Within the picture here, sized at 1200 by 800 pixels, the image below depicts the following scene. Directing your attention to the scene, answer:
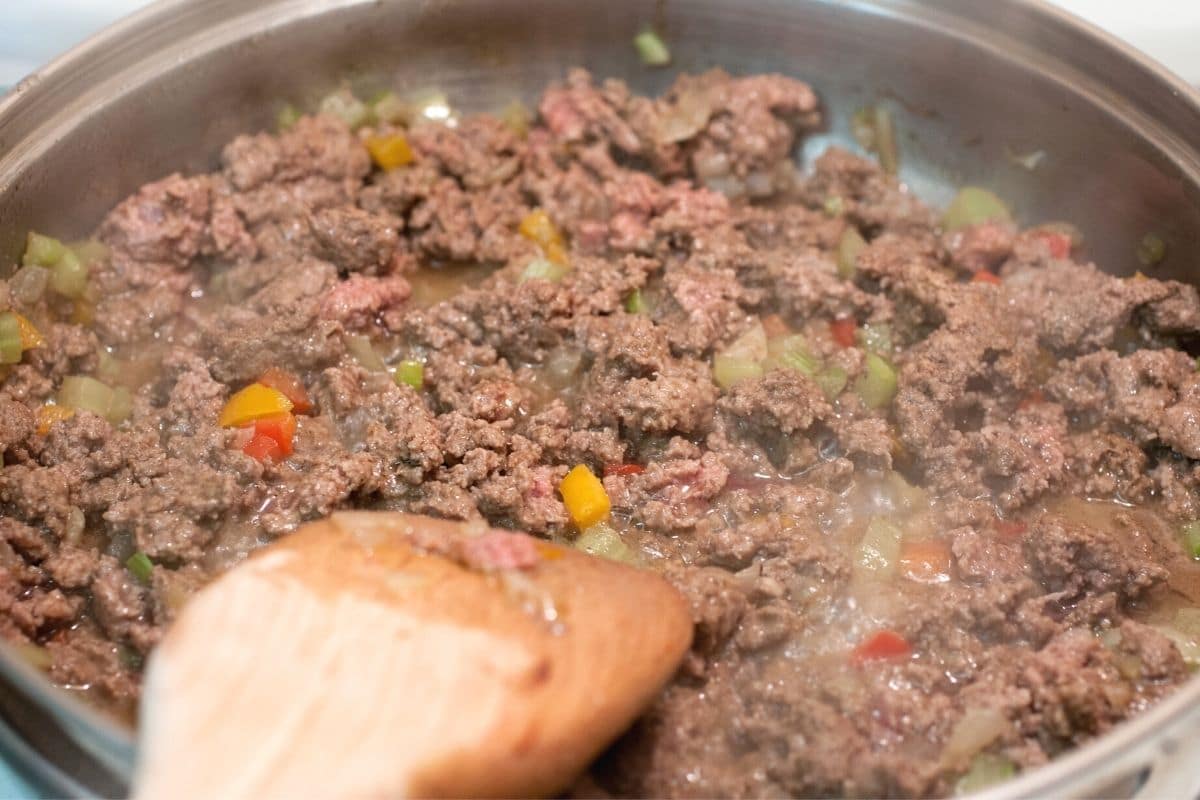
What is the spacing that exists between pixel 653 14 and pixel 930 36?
3.34ft

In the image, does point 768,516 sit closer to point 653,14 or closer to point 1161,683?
point 1161,683

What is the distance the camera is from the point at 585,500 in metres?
2.97

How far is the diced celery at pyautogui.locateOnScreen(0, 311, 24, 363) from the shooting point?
303 centimetres

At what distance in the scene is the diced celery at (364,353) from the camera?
3395 mm

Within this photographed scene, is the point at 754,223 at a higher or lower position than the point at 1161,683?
higher

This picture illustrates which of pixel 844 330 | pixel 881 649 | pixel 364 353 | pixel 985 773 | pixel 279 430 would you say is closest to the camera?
pixel 985 773

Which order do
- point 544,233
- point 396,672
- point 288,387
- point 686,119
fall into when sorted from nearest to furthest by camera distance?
point 396,672 → point 288,387 → point 544,233 → point 686,119

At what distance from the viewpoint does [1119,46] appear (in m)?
3.32

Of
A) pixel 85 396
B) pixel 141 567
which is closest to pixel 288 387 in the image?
pixel 85 396

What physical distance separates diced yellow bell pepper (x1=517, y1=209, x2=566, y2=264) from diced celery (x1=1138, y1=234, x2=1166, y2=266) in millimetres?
1995

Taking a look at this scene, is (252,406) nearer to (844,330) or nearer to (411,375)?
(411,375)

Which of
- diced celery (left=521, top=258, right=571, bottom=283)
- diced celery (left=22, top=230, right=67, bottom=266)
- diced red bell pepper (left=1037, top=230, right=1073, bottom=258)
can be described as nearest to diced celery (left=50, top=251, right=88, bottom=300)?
diced celery (left=22, top=230, right=67, bottom=266)

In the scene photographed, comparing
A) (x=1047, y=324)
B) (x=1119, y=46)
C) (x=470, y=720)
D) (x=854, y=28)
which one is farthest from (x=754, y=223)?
(x=470, y=720)

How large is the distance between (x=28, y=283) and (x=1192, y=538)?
11.8 feet
